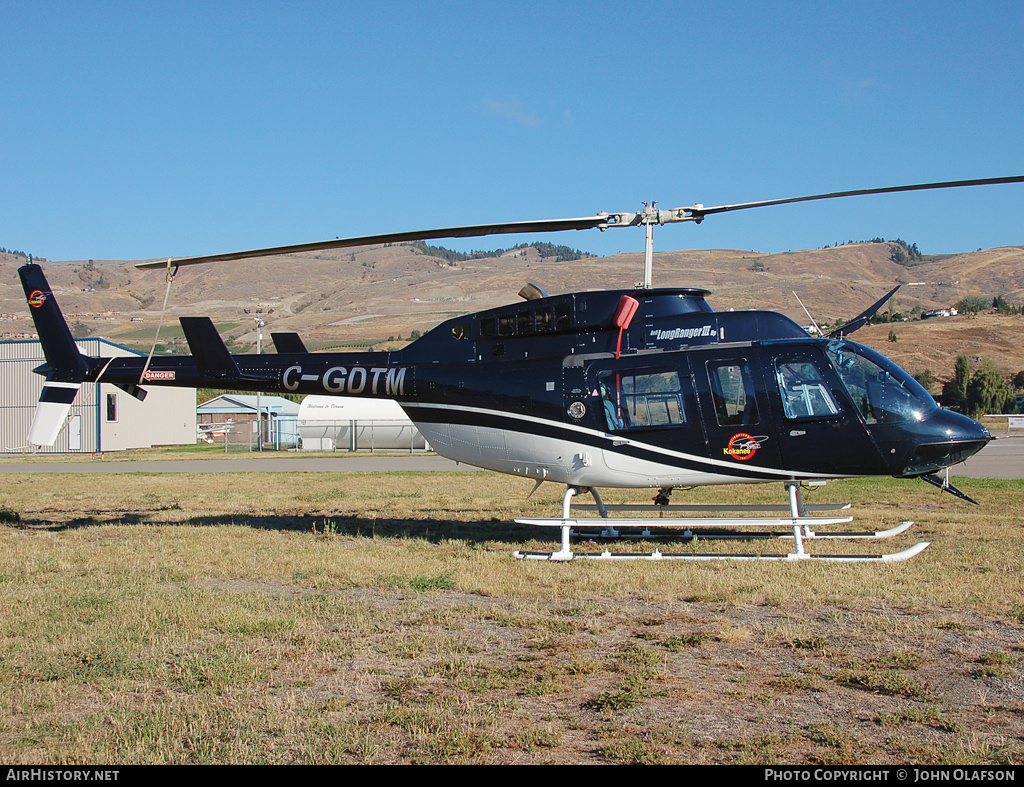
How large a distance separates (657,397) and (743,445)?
138cm

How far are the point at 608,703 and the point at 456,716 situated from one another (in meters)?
1.08

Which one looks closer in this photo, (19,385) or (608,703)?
(608,703)

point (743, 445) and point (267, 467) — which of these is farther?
point (267, 467)

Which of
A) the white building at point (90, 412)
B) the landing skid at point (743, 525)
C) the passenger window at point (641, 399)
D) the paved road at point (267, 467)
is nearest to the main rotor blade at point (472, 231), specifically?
the passenger window at point (641, 399)

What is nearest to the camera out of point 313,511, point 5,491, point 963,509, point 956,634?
point 956,634

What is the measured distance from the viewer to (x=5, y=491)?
80.1 feet

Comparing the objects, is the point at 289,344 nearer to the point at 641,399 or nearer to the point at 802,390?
the point at 641,399

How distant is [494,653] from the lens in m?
7.26

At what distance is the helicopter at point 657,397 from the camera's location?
1134cm

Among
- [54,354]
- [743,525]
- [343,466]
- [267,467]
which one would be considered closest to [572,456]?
[743,525]

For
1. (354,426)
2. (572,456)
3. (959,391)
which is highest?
(959,391)

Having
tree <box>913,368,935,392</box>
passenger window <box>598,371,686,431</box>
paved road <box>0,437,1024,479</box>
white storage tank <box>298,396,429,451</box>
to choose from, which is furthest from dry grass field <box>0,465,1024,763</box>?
tree <box>913,368,935,392</box>

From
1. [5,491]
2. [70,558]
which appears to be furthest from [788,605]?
[5,491]

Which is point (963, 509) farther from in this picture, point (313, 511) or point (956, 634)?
point (313, 511)
